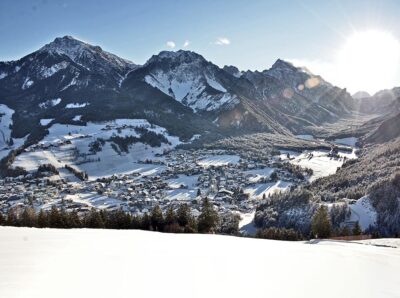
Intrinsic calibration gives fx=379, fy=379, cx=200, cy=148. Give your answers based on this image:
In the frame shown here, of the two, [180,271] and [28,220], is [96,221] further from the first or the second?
[180,271]

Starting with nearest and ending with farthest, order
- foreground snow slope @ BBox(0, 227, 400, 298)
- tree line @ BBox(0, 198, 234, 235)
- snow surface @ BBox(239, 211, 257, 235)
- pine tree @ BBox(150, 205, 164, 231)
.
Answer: foreground snow slope @ BBox(0, 227, 400, 298) → tree line @ BBox(0, 198, 234, 235) → pine tree @ BBox(150, 205, 164, 231) → snow surface @ BBox(239, 211, 257, 235)

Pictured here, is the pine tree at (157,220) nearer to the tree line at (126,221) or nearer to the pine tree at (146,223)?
the tree line at (126,221)

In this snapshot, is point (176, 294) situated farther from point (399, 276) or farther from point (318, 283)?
point (399, 276)

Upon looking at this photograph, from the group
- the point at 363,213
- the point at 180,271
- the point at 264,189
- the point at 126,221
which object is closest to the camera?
the point at 180,271

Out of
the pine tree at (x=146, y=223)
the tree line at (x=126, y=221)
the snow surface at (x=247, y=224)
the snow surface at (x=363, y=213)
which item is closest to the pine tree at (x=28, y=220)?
the tree line at (x=126, y=221)

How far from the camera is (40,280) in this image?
35.2 feet

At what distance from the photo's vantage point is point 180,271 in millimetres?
12586

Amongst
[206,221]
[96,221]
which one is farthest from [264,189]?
[96,221]

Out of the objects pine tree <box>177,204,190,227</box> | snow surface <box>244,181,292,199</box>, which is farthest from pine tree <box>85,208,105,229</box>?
snow surface <box>244,181,292,199</box>

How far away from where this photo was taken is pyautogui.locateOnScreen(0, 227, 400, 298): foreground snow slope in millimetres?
10461

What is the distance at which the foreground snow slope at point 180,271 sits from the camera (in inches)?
412

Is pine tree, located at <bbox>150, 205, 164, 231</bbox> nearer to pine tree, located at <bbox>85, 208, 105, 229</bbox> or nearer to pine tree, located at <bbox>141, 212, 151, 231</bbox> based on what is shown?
pine tree, located at <bbox>141, 212, 151, 231</bbox>

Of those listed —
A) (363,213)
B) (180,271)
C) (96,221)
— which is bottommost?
(180,271)

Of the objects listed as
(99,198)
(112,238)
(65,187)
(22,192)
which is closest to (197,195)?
(99,198)
